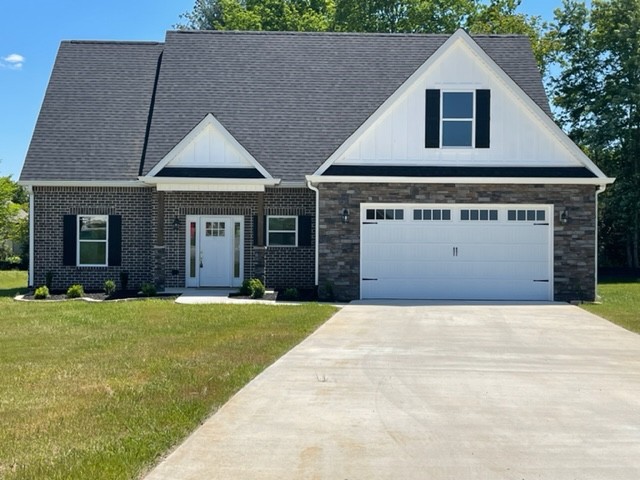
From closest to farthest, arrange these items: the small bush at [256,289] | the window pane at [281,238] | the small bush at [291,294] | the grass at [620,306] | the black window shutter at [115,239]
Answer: the grass at [620,306] → the small bush at [256,289] → the small bush at [291,294] → the window pane at [281,238] → the black window shutter at [115,239]

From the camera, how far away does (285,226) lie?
22.0 m

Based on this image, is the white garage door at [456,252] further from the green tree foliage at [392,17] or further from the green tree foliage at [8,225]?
the green tree foliage at [8,225]

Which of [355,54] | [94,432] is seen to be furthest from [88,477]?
[355,54]

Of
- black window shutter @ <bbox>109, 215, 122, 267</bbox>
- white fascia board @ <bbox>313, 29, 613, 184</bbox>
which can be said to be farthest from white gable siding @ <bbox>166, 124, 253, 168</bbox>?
black window shutter @ <bbox>109, 215, 122, 267</bbox>

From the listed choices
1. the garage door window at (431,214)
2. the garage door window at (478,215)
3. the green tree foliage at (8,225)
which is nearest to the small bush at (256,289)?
the garage door window at (431,214)

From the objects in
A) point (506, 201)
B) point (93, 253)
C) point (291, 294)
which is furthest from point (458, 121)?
point (93, 253)

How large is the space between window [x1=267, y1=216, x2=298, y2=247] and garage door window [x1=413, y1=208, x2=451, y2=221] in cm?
361

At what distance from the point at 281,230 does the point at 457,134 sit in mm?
5546

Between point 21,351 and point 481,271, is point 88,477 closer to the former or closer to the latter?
point 21,351

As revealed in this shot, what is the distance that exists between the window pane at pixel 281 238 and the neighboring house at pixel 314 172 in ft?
0.19

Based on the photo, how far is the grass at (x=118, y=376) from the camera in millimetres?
5988

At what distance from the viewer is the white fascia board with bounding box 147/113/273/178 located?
2095 cm

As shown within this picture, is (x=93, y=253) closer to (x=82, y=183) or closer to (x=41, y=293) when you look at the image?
(x=82, y=183)

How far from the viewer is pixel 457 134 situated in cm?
2075
